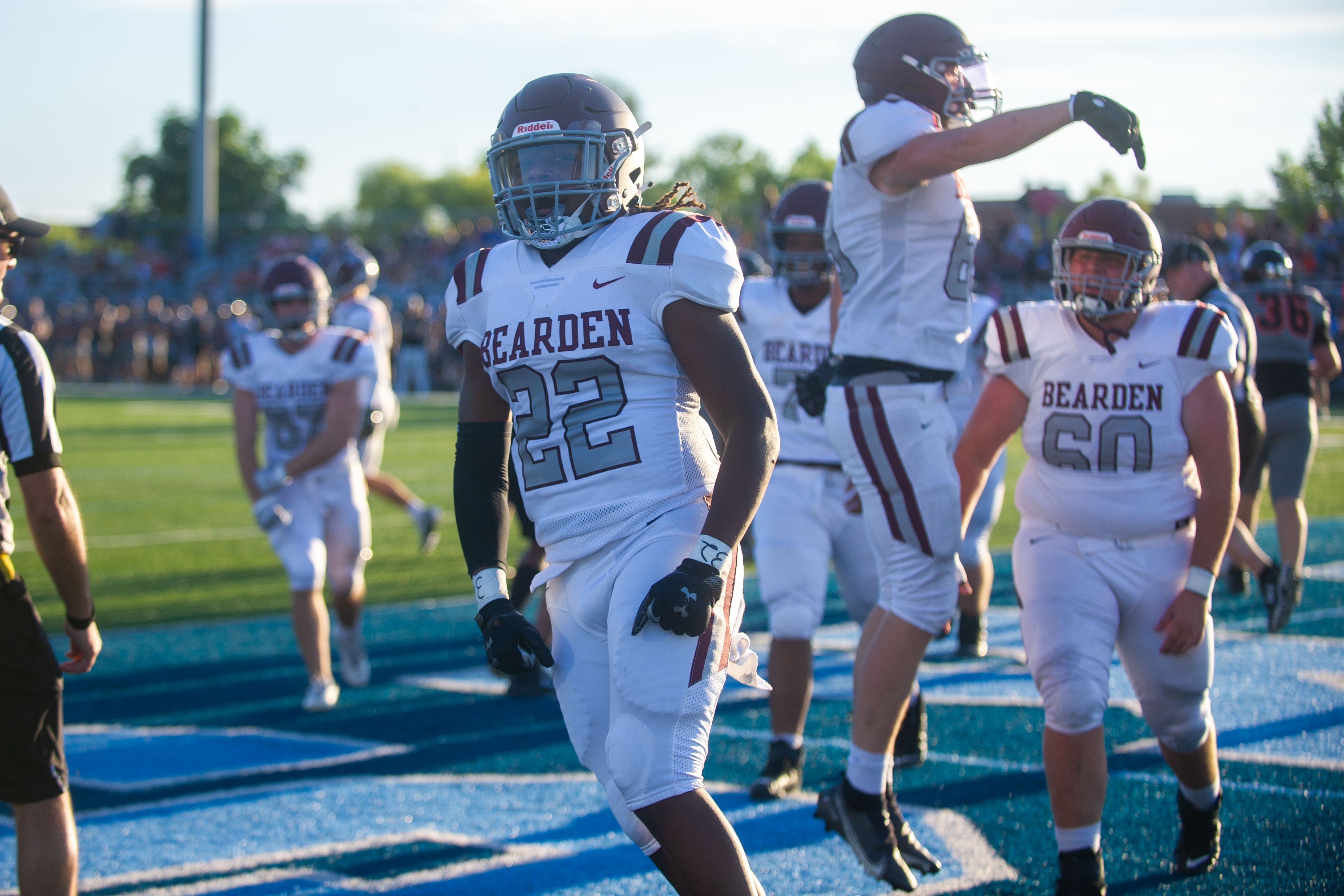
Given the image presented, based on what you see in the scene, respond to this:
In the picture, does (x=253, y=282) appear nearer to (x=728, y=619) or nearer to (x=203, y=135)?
(x=203, y=135)

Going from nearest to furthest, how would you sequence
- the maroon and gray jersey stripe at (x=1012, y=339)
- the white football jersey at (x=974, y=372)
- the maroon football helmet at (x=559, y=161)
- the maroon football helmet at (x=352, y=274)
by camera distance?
the maroon football helmet at (x=559, y=161), the maroon and gray jersey stripe at (x=1012, y=339), the white football jersey at (x=974, y=372), the maroon football helmet at (x=352, y=274)

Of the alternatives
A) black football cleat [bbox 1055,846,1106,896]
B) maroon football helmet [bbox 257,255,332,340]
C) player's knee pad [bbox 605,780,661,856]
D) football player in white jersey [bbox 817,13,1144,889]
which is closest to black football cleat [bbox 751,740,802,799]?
football player in white jersey [bbox 817,13,1144,889]

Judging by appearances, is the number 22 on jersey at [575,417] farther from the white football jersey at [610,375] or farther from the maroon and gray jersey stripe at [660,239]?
the maroon and gray jersey stripe at [660,239]

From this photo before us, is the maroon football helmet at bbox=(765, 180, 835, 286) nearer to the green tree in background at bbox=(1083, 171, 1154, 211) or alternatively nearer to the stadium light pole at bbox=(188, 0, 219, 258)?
the stadium light pole at bbox=(188, 0, 219, 258)

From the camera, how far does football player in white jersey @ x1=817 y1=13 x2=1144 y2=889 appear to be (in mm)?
3641

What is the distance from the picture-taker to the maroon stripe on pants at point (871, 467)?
12.1 ft

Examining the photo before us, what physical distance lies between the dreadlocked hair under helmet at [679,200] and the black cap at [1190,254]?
183 inches

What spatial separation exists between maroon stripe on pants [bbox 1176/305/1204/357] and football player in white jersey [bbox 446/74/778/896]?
153 centimetres

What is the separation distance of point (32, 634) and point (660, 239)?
181 cm

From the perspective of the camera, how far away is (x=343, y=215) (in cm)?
4238

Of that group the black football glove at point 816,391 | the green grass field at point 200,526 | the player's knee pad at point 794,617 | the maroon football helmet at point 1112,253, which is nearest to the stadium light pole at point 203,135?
the green grass field at point 200,526

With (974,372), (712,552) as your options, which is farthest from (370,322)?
(712,552)

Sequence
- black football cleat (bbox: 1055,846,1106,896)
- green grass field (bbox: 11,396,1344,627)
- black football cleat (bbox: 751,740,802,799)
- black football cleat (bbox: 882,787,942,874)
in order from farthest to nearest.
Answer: green grass field (bbox: 11,396,1344,627), black football cleat (bbox: 751,740,802,799), black football cleat (bbox: 882,787,942,874), black football cleat (bbox: 1055,846,1106,896)

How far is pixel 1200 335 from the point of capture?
3.63 metres
